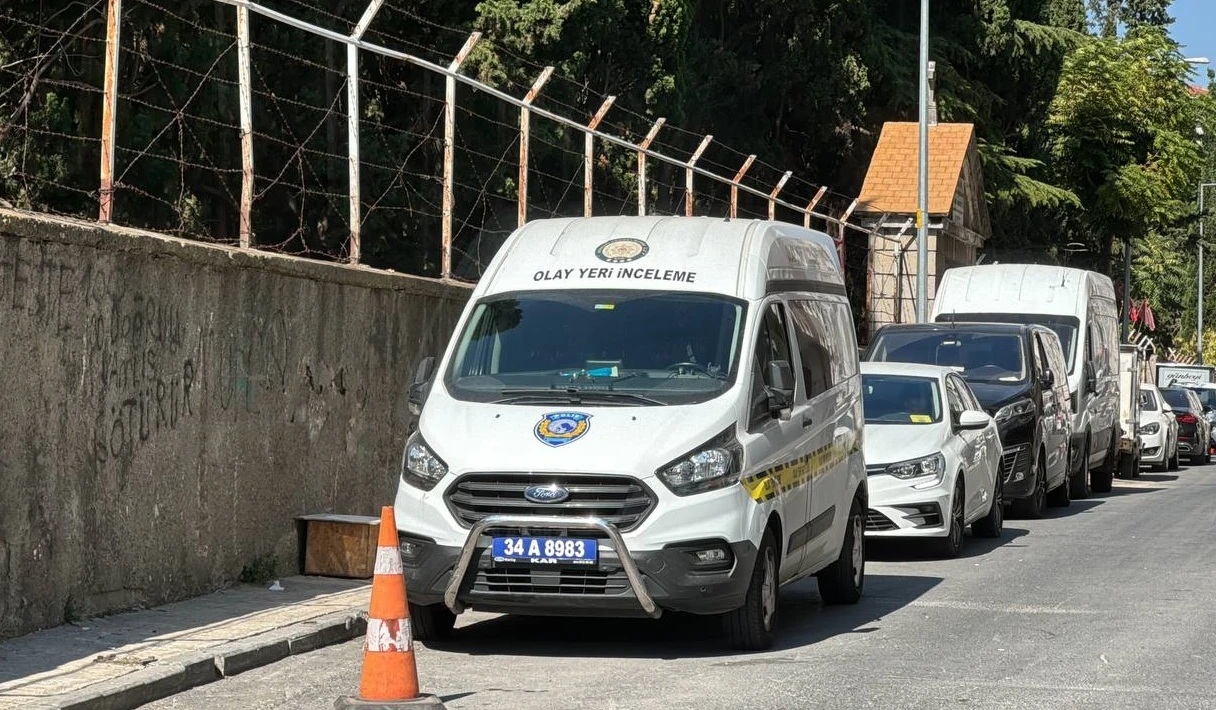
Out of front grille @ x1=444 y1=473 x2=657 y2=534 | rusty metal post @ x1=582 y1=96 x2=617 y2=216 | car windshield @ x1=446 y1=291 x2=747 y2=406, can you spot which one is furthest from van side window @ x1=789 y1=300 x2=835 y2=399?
rusty metal post @ x1=582 y1=96 x2=617 y2=216

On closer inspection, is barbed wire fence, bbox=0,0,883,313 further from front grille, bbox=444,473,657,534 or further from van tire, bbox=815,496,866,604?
front grille, bbox=444,473,657,534

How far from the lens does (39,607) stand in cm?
938

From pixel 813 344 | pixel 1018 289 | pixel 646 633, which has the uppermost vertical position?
pixel 1018 289

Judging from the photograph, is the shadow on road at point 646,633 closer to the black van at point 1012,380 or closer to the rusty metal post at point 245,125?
the rusty metal post at point 245,125

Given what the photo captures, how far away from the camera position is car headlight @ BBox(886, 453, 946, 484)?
15.2m

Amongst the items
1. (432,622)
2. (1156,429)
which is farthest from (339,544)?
(1156,429)

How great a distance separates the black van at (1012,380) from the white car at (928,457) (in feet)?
6.46

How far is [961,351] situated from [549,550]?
474 inches

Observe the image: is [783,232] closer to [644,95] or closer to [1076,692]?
[1076,692]

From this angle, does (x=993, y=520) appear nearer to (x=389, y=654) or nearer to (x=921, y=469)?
(x=921, y=469)

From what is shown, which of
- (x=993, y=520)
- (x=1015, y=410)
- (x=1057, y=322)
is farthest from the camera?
(x=1057, y=322)

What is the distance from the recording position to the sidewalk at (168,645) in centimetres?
797

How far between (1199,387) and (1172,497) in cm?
2275

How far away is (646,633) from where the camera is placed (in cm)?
1052
